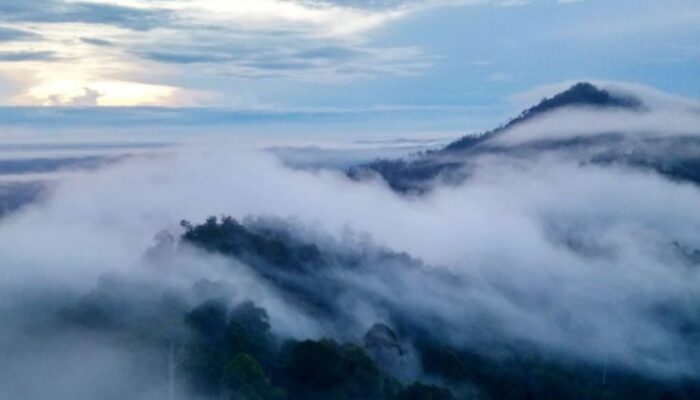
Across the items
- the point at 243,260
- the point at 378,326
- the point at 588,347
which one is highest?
the point at 243,260

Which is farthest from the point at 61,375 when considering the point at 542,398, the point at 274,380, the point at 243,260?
the point at 542,398

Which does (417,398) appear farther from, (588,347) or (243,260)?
(588,347)

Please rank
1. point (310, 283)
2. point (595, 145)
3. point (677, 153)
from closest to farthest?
point (310, 283), point (677, 153), point (595, 145)

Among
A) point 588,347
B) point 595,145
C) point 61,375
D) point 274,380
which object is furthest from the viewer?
point 595,145

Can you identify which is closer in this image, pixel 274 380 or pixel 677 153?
pixel 274 380

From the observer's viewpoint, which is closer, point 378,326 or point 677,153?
point 378,326

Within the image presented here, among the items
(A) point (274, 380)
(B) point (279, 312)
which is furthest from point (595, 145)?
(A) point (274, 380)

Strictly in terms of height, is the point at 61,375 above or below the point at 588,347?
above

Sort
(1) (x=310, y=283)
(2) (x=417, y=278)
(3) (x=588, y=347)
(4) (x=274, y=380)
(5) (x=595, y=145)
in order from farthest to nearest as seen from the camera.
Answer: (5) (x=595, y=145)
(2) (x=417, y=278)
(3) (x=588, y=347)
(1) (x=310, y=283)
(4) (x=274, y=380)

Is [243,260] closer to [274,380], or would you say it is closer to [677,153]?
[274,380]
